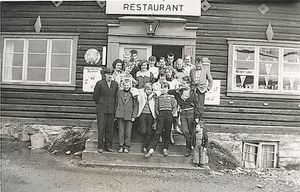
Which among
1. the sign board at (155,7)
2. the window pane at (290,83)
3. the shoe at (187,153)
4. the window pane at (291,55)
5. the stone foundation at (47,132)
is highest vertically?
the sign board at (155,7)

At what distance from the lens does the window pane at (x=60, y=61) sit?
5562 millimetres

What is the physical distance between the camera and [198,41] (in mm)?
5512

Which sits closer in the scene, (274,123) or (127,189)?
(127,189)

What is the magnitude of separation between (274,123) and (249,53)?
122 centimetres

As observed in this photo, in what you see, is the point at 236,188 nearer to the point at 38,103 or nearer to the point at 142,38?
the point at 142,38

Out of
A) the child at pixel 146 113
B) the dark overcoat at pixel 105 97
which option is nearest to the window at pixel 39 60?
the dark overcoat at pixel 105 97

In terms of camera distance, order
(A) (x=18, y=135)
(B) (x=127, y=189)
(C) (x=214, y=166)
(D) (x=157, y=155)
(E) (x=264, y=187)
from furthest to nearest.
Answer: (A) (x=18, y=135)
(C) (x=214, y=166)
(D) (x=157, y=155)
(E) (x=264, y=187)
(B) (x=127, y=189)

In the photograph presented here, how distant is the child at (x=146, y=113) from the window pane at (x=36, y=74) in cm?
198

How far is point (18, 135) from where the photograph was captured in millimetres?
5352

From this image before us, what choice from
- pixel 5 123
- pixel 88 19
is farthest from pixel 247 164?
pixel 5 123

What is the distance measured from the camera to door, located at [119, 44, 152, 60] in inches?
217

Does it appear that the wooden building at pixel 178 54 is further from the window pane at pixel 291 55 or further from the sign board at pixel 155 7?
the sign board at pixel 155 7

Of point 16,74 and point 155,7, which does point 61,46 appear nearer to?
point 16,74

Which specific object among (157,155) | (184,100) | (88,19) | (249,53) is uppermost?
(88,19)
